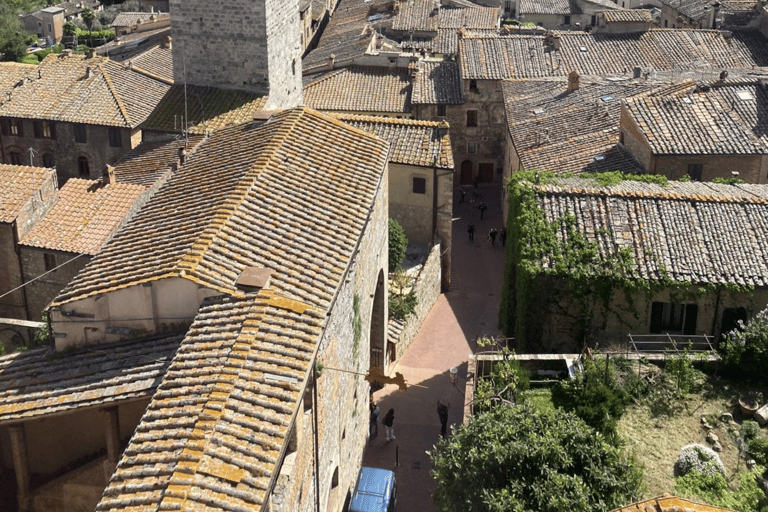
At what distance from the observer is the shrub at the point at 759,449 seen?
17.9 metres

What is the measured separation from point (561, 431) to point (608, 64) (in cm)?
3880

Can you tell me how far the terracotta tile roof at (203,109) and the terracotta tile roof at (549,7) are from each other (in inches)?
1801

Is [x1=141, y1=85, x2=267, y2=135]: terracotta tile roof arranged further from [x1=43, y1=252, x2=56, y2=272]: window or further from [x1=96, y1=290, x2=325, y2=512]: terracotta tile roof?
[x1=96, y1=290, x2=325, y2=512]: terracotta tile roof

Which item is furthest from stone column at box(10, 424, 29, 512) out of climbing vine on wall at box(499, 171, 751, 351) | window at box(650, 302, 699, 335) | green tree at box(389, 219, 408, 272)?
green tree at box(389, 219, 408, 272)

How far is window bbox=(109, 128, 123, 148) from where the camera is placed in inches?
1551

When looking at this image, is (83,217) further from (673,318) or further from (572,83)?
(572,83)

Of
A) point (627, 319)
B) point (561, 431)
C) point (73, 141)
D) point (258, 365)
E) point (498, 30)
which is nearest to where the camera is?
point (258, 365)

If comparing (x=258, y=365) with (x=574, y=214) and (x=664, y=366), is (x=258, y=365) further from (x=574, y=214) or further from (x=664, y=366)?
(x=574, y=214)

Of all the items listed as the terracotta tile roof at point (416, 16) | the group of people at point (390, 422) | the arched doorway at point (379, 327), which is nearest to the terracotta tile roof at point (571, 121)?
Answer: the arched doorway at point (379, 327)

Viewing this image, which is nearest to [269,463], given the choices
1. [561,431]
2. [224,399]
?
[224,399]

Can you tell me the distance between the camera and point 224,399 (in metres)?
13.6

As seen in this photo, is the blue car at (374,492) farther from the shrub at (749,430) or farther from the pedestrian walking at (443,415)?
the shrub at (749,430)

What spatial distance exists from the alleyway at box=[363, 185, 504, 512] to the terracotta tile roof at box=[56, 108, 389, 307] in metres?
8.58

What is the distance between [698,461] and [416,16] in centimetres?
5170
